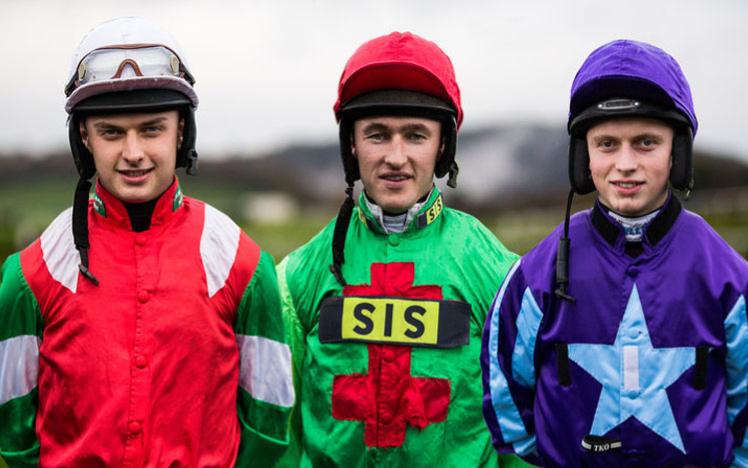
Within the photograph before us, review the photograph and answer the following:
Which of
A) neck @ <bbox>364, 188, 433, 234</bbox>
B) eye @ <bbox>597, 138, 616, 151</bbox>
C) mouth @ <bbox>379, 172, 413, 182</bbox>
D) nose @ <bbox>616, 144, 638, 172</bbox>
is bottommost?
neck @ <bbox>364, 188, 433, 234</bbox>

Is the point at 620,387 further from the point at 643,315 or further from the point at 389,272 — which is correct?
A: the point at 389,272

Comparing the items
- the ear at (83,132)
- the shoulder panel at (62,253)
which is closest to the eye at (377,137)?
the ear at (83,132)

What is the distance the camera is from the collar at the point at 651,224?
3.70 meters

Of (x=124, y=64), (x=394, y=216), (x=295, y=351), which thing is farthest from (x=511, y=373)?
(x=124, y=64)

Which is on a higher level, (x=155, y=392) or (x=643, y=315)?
(x=643, y=315)

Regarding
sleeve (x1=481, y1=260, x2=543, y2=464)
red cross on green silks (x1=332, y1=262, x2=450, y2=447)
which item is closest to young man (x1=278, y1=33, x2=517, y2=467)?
red cross on green silks (x1=332, y1=262, x2=450, y2=447)

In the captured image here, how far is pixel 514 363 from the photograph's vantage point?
3848mm

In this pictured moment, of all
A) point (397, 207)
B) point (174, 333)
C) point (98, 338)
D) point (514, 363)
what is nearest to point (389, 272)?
point (397, 207)

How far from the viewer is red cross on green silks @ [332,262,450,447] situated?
4.17m

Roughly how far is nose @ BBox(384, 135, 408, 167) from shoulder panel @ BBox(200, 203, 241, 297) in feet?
2.48

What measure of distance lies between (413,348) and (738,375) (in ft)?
4.47

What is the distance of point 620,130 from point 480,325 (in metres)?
1.12

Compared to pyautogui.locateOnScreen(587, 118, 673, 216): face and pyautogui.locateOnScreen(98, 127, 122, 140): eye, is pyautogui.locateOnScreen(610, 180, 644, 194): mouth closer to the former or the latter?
pyautogui.locateOnScreen(587, 118, 673, 216): face

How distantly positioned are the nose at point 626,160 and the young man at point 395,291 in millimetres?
912
